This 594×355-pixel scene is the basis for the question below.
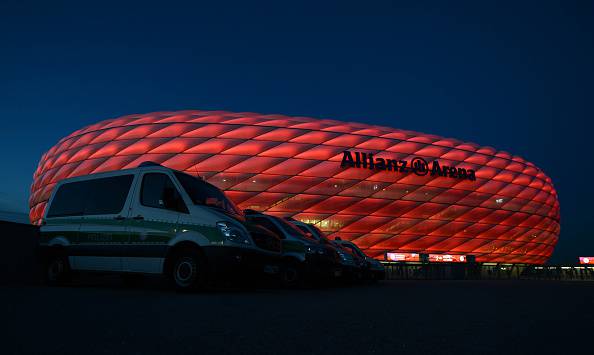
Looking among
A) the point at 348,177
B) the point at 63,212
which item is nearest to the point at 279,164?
the point at 348,177

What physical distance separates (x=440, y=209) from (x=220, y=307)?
33.0 m

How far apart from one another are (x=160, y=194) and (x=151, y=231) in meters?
0.60

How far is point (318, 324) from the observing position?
3488 millimetres

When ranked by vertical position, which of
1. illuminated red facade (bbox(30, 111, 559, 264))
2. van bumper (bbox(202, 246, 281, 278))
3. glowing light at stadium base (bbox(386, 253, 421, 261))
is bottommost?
van bumper (bbox(202, 246, 281, 278))

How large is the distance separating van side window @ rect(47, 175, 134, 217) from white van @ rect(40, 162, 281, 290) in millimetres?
17

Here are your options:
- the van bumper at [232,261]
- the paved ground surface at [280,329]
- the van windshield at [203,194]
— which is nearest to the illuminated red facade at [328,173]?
the van windshield at [203,194]

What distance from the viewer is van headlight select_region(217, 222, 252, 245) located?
6.69m

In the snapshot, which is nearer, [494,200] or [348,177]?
[348,177]

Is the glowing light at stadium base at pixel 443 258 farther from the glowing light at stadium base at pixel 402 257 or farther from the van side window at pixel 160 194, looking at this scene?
the van side window at pixel 160 194

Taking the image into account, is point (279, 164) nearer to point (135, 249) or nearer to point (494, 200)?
point (494, 200)

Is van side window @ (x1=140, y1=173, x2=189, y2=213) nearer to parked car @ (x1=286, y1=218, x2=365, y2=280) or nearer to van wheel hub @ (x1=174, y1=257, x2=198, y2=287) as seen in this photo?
van wheel hub @ (x1=174, y1=257, x2=198, y2=287)

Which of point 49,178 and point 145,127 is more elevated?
point 145,127

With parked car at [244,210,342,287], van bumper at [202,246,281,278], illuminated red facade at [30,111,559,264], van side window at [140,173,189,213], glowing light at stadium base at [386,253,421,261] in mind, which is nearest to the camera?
van bumper at [202,246,281,278]

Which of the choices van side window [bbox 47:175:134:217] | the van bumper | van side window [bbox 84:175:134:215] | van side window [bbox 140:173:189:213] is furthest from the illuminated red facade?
the van bumper
